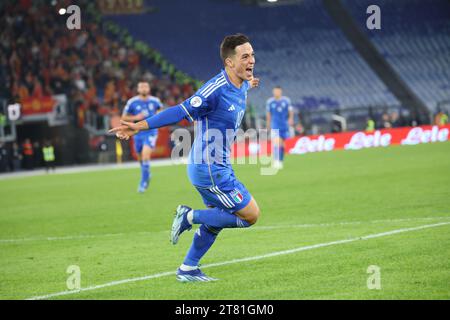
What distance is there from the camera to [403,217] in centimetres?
1171

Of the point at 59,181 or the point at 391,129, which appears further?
the point at 391,129

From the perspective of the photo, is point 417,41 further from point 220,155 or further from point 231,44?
point 220,155

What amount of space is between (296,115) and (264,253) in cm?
3061

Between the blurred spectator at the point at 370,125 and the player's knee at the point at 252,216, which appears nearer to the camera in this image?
the player's knee at the point at 252,216

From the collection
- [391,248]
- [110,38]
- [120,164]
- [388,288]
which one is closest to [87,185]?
[120,164]

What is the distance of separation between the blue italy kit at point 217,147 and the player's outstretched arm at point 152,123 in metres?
0.23

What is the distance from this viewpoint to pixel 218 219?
7828 millimetres

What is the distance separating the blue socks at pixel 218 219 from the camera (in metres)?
7.83

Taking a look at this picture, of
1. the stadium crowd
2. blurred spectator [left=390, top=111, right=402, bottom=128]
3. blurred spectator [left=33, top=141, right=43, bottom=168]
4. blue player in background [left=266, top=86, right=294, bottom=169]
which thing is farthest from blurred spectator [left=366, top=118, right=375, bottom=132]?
blurred spectator [left=33, top=141, right=43, bottom=168]

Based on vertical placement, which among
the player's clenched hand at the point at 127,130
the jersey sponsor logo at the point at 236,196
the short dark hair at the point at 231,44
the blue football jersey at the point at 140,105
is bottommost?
the jersey sponsor logo at the point at 236,196

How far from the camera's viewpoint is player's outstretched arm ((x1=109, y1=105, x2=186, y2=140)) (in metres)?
7.42

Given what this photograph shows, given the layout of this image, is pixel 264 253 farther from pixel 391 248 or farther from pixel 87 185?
pixel 87 185

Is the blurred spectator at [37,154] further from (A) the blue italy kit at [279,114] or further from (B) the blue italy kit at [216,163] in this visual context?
(B) the blue italy kit at [216,163]

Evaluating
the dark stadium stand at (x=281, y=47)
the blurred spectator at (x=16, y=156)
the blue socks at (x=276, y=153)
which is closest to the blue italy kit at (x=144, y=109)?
the blue socks at (x=276, y=153)
